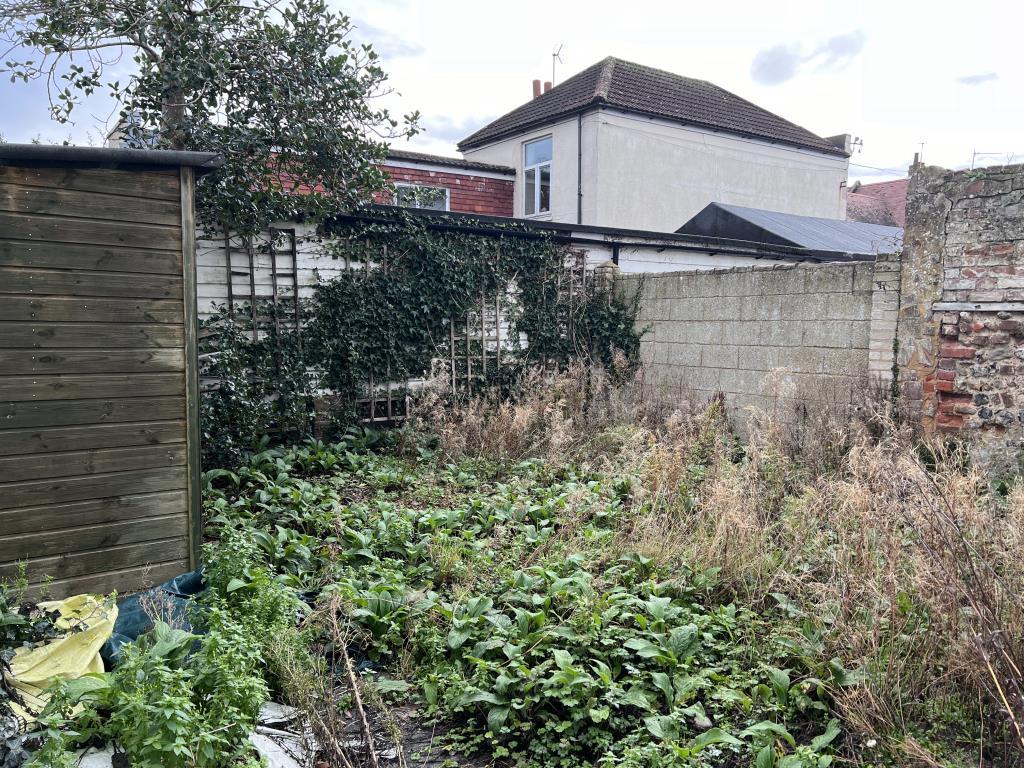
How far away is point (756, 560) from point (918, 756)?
62.7 inches

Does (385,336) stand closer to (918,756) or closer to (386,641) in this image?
(386,641)

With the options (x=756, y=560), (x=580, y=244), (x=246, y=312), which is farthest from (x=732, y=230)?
(x=756, y=560)

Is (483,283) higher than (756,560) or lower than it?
higher

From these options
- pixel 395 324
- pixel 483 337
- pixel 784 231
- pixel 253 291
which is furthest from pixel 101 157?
pixel 784 231

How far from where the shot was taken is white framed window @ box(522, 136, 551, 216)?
54.4 feet

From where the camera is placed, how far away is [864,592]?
3.09m

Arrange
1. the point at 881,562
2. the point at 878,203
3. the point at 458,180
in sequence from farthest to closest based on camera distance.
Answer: the point at 878,203 < the point at 458,180 < the point at 881,562

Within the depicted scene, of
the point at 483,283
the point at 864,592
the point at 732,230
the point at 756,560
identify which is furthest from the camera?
the point at 732,230

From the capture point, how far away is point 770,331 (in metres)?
7.71

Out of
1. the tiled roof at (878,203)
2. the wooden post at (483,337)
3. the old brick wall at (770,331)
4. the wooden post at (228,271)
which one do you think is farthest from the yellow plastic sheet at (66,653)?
the tiled roof at (878,203)

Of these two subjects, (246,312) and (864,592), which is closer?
(864,592)

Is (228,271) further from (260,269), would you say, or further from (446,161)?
(446,161)

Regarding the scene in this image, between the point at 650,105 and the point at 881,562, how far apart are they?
14522 millimetres

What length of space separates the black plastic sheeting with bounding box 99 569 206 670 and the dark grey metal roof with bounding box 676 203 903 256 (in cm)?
1063
